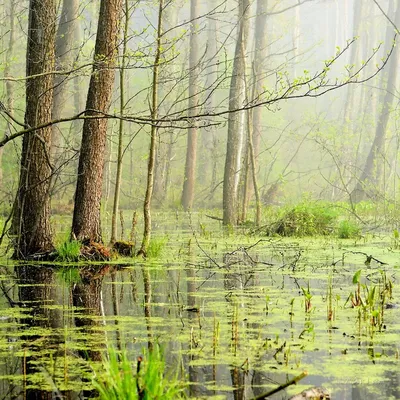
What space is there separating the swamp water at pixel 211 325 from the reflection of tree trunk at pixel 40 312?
0.01 metres

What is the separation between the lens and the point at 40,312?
19.2 ft

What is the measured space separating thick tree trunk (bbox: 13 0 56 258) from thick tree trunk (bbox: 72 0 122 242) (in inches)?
18.1

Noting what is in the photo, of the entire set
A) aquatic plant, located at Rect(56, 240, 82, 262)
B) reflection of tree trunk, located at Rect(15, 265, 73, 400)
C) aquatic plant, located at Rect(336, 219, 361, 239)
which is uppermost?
aquatic plant, located at Rect(336, 219, 361, 239)

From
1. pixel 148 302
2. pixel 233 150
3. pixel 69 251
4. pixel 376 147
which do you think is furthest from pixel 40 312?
pixel 376 147

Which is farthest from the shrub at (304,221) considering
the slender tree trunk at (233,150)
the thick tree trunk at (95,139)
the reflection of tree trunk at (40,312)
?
the reflection of tree trunk at (40,312)

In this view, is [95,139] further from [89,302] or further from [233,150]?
[233,150]

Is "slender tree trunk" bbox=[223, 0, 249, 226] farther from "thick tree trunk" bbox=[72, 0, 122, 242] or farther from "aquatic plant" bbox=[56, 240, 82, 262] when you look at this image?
"aquatic plant" bbox=[56, 240, 82, 262]

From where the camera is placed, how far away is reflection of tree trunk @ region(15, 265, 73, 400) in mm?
3838

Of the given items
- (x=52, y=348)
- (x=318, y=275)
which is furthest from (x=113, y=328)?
(x=318, y=275)

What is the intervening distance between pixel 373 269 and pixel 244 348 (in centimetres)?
456

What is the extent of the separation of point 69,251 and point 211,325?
4127 mm

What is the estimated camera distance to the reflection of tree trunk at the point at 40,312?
384 cm

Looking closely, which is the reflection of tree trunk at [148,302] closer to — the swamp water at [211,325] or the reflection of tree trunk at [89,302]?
the swamp water at [211,325]

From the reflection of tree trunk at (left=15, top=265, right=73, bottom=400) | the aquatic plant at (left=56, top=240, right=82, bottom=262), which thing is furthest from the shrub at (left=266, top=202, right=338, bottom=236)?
the reflection of tree trunk at (left=15, top=265, right=73, bottom=400)
